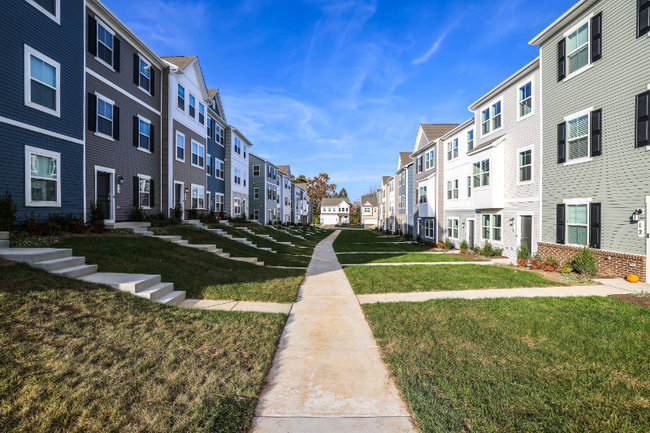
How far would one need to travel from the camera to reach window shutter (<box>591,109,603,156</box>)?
10.6m

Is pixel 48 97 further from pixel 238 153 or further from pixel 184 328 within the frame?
pixel 238 153

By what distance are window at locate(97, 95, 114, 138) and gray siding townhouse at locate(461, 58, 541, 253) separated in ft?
60.8

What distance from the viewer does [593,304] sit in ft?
22.6

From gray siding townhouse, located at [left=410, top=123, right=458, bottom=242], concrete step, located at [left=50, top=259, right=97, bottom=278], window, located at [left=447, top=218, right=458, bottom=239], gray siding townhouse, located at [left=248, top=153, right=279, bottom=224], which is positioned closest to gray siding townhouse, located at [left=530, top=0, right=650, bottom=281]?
window, located at [left=447, top=218, right=458, bottom=239]

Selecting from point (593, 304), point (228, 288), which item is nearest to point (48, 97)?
point (228, 288)

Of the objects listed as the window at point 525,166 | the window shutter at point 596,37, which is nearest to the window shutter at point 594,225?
the window at point 525,166

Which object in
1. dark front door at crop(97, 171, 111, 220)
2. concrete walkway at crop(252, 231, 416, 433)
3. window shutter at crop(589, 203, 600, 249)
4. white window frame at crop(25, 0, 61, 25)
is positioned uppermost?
white window frame at crop(25, 0, 61, 25)

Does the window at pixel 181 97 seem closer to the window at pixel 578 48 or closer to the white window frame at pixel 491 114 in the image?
the white window frame at pixel 491 114

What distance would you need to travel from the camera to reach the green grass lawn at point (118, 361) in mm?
2893

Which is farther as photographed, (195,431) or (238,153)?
(238,153)

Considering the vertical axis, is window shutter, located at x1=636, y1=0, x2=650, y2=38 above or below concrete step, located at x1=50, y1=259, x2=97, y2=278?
above

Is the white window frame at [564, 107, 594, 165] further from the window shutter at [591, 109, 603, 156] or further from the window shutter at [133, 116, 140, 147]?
the window shutter at [133, 116, 140, 147]

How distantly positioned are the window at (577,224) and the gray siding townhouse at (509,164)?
163cm

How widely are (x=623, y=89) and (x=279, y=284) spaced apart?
42.3ft
